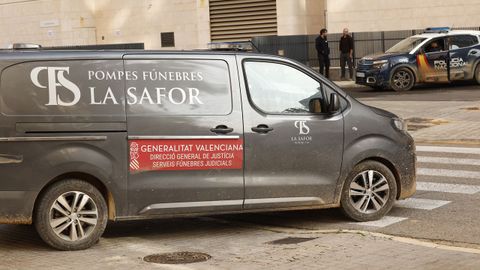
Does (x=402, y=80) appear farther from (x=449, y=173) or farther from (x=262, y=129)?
(x=262, y=129)

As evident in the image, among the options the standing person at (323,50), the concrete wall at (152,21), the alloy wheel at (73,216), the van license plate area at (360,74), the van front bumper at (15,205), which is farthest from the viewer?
the concrete wall at (152,21)

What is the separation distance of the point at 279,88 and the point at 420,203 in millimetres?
2439

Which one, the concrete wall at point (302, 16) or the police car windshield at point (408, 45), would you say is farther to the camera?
the concrete wall at point (302, 16)

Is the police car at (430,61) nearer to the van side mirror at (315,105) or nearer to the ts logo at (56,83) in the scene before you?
the van side mirror at (315,105)

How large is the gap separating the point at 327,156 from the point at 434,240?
1.29 metres

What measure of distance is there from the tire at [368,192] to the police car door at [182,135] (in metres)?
1.21

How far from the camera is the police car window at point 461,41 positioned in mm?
26219

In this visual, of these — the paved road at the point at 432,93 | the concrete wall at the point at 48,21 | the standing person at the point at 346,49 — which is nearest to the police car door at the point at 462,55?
the paved road at the point at 432,93

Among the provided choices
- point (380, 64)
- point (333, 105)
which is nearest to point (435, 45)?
point (380, 64)

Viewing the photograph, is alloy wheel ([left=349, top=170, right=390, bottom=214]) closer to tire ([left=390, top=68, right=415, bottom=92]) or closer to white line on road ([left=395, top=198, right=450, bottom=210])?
white line on road ([left=395, top=198, right=450, bottom=210])

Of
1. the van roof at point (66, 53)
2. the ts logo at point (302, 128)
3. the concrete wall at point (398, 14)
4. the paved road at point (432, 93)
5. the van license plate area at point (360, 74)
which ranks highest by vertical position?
the concrete wall at point (398, 14)

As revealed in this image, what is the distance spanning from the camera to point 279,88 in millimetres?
9008

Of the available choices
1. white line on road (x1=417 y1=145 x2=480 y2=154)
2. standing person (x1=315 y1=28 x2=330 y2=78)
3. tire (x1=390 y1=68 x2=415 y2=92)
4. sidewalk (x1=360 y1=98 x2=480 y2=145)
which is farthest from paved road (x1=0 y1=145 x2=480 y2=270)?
standing person (x1=315 y1=28 x2=330 y2=78)

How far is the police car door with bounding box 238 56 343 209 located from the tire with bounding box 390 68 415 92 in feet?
57.3
